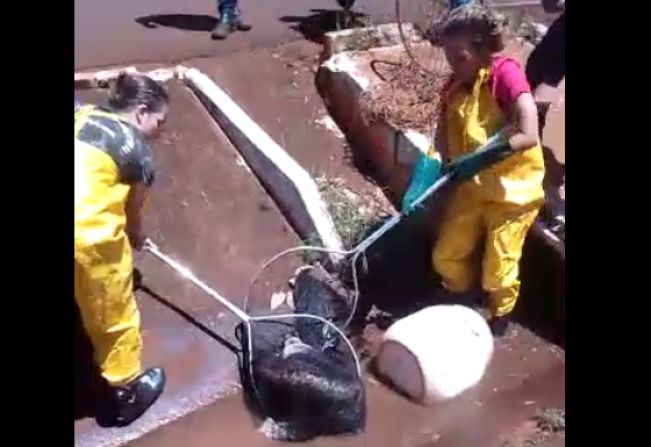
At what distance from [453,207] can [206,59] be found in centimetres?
274

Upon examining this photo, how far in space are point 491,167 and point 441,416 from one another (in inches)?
47.6

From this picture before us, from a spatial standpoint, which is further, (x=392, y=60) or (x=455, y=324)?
(x=392, y=60)

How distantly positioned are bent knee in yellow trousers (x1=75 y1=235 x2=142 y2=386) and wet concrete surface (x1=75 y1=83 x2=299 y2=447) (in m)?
0.32

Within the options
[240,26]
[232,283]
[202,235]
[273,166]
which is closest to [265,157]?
[273,166]

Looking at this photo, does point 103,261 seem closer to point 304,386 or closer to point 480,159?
point 304,386

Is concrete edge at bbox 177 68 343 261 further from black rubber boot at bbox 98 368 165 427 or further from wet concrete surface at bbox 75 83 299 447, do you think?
black rubber boot at bbox 98 368 165 427

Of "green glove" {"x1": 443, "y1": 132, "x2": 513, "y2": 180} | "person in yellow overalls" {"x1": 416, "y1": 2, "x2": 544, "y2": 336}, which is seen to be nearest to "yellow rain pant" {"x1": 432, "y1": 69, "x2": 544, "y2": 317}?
"person in yellow overalls" {"x1": 416, "y1": 2, "x2": 544, "y2": 336}

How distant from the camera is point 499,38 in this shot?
16.8ft

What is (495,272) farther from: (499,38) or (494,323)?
(499,38)

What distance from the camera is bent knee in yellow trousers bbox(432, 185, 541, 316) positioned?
215 inches
